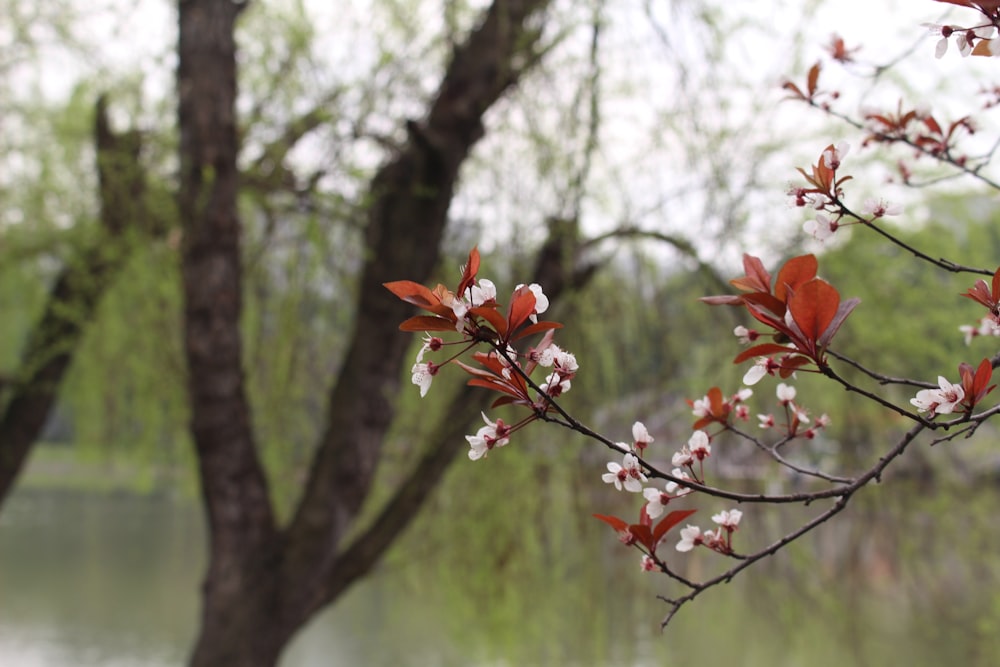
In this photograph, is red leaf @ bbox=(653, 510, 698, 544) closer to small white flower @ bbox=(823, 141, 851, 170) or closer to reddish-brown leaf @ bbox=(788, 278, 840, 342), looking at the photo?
reddish-brown leaf @ bbox=(788, 278, 840, 342)

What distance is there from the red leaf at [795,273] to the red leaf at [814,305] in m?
0.02

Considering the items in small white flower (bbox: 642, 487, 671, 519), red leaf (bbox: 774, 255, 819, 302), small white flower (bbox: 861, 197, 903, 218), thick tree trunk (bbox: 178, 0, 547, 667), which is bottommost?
small white flower (bbox: 642, 487, 671, 519)

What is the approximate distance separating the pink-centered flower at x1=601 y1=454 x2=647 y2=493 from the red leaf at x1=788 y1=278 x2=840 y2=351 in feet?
0.54

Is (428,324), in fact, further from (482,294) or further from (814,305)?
(814,305)

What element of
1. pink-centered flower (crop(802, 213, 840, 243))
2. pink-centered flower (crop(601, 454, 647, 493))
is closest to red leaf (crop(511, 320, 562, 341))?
pink-centered flower (crop(601, 454, 647, 493))

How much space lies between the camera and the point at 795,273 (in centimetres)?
66

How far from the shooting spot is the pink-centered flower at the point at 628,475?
0.68m

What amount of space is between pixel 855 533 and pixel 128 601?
21.8 ft

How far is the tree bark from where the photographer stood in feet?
9.85

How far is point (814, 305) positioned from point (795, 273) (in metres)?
0.04

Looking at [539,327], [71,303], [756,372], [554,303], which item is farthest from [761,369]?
[71,303]

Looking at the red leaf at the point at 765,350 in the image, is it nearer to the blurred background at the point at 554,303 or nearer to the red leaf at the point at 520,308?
the red leaf at the point at 520,308

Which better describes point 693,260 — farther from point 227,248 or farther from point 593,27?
point 227,248

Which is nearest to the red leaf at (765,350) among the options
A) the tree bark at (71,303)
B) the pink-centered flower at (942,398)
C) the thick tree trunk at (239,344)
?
the pink-centered flower at (942,398)
